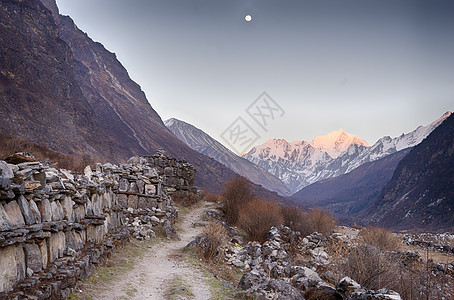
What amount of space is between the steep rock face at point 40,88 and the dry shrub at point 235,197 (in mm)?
30124

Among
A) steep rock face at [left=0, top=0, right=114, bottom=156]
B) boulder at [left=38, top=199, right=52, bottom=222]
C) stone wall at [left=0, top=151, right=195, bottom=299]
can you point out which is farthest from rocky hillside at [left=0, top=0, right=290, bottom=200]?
boulder at [left=38, top=199, right=52, bottom=222]

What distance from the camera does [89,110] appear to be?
224ft

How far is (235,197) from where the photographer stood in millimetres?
24359

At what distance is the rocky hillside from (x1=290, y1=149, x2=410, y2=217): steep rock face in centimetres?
4778

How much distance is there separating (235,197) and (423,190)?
57320 mm

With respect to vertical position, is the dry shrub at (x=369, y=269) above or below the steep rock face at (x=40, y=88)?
below

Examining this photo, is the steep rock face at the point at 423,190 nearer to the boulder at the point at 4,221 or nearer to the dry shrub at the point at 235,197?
the dry shrub at the point at 235,197

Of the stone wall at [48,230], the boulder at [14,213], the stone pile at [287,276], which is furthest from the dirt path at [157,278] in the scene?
the boulder at [14,213]

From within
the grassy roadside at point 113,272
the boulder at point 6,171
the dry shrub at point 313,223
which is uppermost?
the boulder at point 6,171

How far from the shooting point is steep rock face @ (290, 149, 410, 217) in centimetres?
11581

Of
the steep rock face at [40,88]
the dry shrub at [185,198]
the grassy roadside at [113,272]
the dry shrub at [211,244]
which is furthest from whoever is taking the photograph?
the steep rock face at [40,88]

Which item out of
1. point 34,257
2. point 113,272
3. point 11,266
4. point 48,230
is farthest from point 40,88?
point 11,266

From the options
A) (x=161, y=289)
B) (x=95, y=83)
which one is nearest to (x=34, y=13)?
(x=95, y=83)

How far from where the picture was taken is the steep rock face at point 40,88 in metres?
45.9
